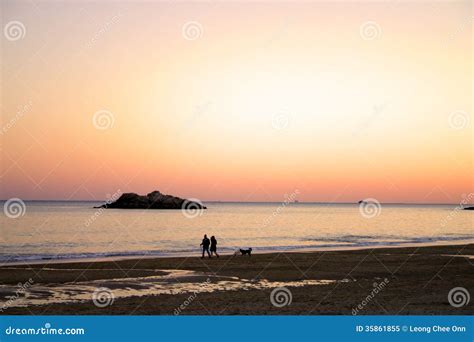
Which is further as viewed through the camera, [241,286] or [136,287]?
[241,286]

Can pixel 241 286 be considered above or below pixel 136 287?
above

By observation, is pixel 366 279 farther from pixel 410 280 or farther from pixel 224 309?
pixel 224 309

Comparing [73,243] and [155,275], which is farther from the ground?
[73,243]

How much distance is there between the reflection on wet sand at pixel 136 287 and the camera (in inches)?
801

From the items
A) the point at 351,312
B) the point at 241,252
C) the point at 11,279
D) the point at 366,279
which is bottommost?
the point at 11,279

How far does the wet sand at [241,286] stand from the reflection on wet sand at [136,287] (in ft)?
0.12

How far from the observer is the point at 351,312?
56.5ft

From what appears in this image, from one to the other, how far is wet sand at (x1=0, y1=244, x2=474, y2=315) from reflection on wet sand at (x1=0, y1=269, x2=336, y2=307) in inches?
1.5

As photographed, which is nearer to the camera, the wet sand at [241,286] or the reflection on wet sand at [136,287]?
the wet sand at [241,286]

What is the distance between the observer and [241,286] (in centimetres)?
2328

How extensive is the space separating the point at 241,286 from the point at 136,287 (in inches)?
178

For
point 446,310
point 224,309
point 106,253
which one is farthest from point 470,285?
point 106,253

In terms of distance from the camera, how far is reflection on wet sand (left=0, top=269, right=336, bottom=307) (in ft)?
66.7

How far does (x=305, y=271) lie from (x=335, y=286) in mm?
6354
